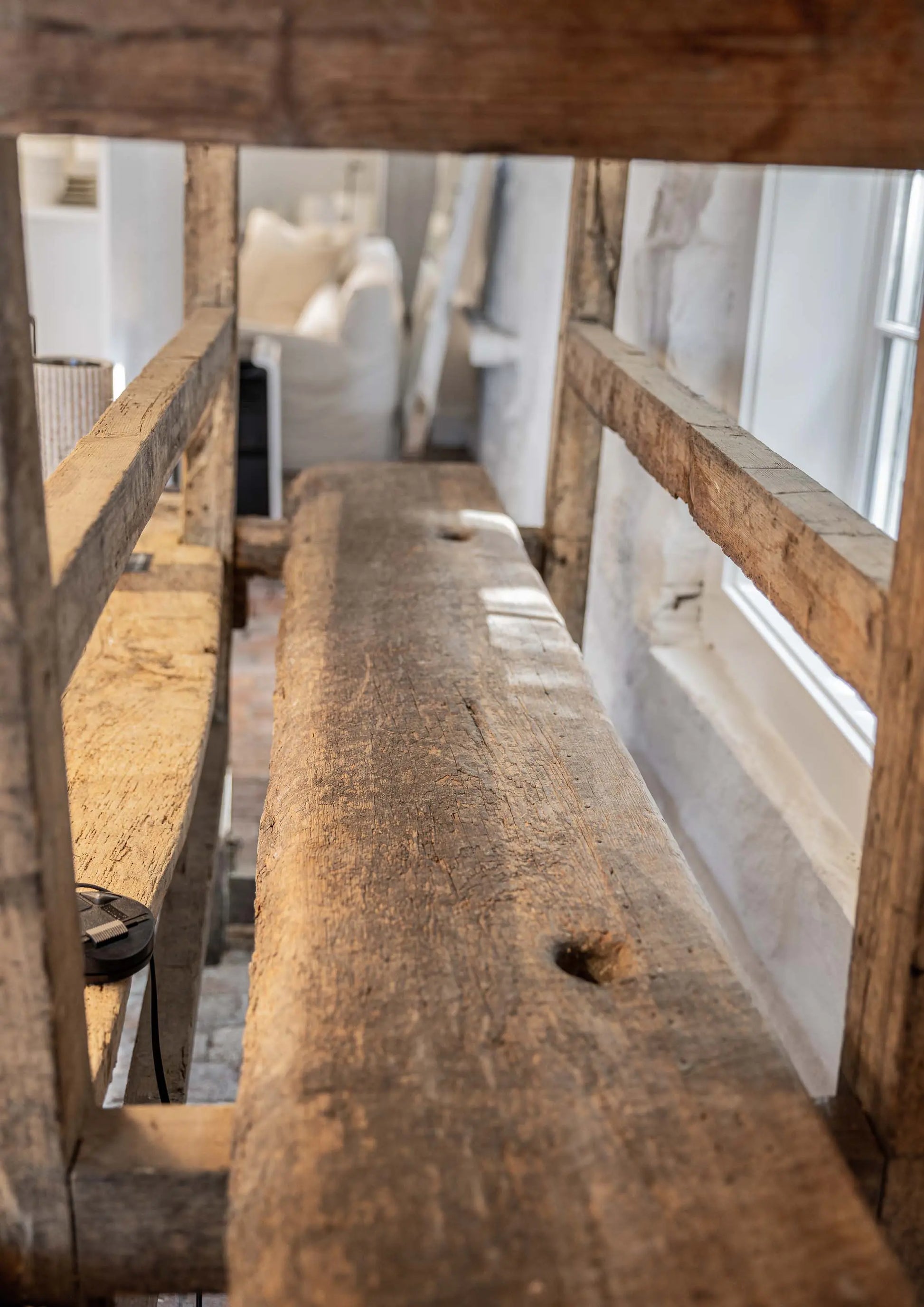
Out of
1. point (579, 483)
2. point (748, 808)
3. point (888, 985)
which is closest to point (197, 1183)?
point (888, 985)

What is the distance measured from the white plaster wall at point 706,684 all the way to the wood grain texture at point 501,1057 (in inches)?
24.8

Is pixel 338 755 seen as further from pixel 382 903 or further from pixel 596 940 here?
pixel 596 940

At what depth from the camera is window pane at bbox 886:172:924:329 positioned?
203cm

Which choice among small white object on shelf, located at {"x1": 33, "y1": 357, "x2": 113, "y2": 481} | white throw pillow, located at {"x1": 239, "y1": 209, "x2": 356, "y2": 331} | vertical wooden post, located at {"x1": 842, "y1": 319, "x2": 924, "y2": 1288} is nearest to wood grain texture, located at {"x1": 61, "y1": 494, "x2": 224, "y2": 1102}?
small white object on shelf, located at {"x1": 33, "y1": 357, "x2": 113, "y2": 481}

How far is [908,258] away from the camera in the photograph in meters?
2.08

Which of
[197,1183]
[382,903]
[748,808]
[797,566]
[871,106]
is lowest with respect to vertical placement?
[748,808]

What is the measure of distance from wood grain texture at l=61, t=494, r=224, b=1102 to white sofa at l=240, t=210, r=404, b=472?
342 cm

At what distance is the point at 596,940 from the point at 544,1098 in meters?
0.21

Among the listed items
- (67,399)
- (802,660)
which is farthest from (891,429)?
(67,399)

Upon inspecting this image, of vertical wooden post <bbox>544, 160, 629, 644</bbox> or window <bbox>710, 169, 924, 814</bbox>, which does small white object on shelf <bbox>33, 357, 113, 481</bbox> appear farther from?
window <bbox>710, 169, 924, 814</bbox>

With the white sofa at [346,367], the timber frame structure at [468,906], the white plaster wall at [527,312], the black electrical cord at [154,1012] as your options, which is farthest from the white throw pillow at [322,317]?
the black electrical cord at [154,1012]

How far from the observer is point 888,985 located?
3.24 ft

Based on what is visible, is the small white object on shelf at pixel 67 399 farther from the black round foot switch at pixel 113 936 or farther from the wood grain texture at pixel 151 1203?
the wood grain texture at pixel 151 1203

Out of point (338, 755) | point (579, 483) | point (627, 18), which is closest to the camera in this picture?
point (627, 18)
